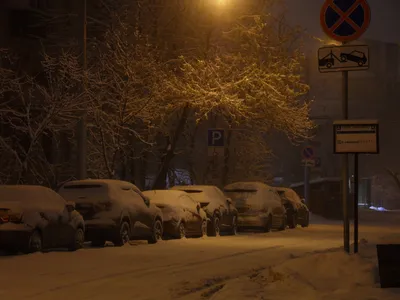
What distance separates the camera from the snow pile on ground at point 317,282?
934cm

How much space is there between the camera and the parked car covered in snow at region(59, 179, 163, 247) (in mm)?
17531

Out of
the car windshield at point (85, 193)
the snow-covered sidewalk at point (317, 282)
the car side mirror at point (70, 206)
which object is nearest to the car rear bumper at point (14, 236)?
the car side mirror at point (70, 206)

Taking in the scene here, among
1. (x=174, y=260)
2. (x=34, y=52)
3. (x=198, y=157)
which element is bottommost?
(x=174, y=260)

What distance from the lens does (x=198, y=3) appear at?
28672mm

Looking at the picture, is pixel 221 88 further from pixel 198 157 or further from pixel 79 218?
pixel 198 157

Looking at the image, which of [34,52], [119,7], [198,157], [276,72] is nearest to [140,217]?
[276,72]

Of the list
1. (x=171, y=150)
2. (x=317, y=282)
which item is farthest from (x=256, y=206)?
(x=317, y=282)

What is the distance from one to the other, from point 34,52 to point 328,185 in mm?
21458

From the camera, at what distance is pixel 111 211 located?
1761 centimetres

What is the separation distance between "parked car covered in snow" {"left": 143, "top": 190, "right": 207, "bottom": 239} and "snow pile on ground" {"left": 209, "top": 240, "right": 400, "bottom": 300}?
873 centimetres

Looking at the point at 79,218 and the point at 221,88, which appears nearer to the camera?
the point at 79,218

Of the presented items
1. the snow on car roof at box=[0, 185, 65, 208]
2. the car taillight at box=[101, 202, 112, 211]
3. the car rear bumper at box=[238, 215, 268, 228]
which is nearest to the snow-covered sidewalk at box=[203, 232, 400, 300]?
the snow on car roof at box=[0, 185, 65, 208]

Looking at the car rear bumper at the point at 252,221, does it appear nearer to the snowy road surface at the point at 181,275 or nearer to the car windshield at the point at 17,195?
the snowy road surface at the point at 181,275

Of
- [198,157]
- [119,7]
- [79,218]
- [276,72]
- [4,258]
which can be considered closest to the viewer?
[4,258]
